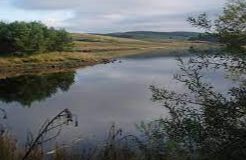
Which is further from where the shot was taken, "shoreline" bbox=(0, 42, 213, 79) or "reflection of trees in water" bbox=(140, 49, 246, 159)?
"shoreline" bbox=(0, 42, 213, 79)

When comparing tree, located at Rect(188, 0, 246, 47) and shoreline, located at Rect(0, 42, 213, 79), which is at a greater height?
tree, located at Rect(188, 0, 246, 47)

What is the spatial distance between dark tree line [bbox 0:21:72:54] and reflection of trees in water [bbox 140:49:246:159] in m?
86.8

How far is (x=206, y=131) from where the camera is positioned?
7023 mm

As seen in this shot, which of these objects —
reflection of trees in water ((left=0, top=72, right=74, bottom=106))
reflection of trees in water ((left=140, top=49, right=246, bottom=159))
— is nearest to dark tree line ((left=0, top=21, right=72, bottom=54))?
reflection of trees in water ((left=0, top=72, right=74, bottom=106))

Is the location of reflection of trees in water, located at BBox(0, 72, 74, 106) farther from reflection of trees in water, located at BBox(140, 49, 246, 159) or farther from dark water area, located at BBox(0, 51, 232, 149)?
reflection of trees in water, located at BBox(140, 49, 246, 159)

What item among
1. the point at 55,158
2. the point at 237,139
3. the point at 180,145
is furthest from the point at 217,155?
the point at 55,158

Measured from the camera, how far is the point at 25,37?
92.3 meters

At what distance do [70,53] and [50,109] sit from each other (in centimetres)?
6722

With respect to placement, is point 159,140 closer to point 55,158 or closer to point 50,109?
point 55,158

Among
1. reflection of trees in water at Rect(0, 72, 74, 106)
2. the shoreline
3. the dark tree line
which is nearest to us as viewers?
reflection of trees in water at Rect(0, 72, 74, 106)

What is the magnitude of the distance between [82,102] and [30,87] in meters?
17.1

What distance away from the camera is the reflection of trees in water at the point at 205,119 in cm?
680

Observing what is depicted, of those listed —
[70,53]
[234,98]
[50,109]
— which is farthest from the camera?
[70,53]

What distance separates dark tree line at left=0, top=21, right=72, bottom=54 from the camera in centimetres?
9312
